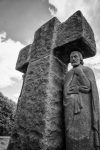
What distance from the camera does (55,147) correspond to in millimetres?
1777

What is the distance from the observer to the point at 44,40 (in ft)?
8.46

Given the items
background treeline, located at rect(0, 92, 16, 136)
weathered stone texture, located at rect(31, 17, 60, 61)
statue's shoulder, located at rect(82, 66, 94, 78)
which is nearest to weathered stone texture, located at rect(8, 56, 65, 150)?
weathered stone texture, located at rect(31, 17, 60, 61)

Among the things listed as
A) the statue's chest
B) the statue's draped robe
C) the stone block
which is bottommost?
the statue's draped robe

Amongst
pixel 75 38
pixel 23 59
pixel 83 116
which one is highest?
pixel 23 59

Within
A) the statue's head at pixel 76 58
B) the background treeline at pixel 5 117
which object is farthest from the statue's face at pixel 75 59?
the background treeline at pixel 5 117

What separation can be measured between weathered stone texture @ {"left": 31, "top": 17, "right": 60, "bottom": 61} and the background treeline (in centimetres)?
591

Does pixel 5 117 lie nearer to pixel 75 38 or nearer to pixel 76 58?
pixel 76 58

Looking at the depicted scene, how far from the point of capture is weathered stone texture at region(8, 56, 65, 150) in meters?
1.79

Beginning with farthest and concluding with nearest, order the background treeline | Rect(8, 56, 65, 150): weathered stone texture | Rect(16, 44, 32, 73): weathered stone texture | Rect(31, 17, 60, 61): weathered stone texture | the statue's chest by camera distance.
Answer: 1. the background treeline
2. Rect(16, 44, 32, 73): weathered stone texture
3. Rect(31, 17, 60, 61): weathered stone texture
4. the statue's chest
5. Rect(8, 56, 65, 150): weathered stone texture

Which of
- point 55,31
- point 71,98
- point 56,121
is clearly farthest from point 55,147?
point 55,31

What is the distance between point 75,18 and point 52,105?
150 cm

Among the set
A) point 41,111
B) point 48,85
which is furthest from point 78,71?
point 41,111

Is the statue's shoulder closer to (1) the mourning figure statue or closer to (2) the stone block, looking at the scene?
(1) the mourning figure statue

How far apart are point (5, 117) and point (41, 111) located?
6439 millimetres
